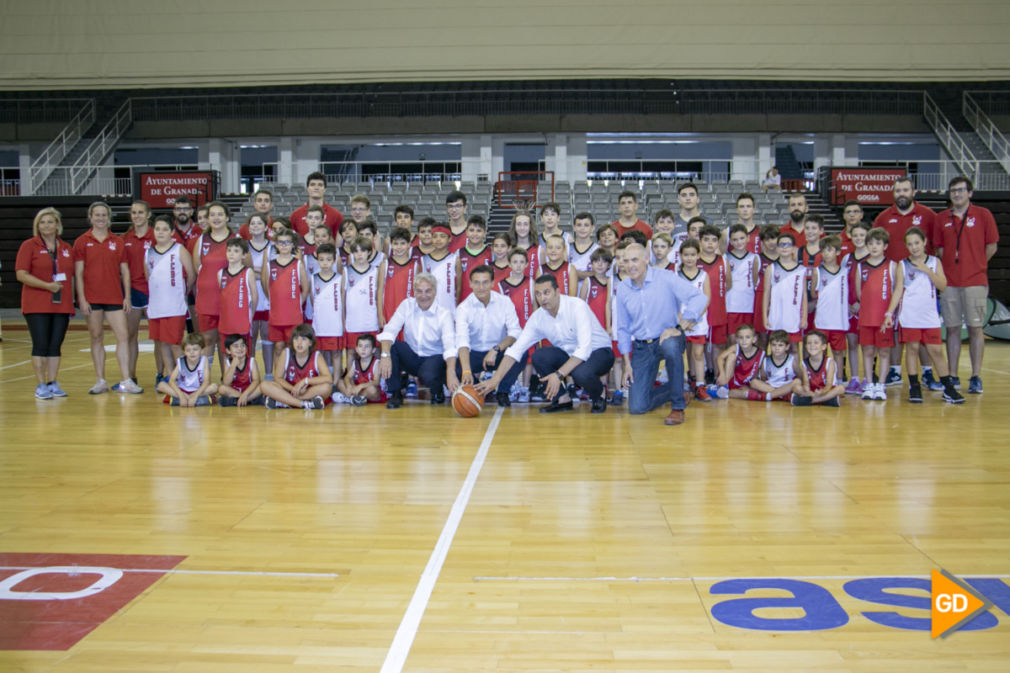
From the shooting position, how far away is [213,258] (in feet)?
23.7

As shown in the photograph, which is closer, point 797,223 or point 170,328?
point 170,328

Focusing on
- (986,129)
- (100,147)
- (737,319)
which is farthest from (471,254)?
(986,129)

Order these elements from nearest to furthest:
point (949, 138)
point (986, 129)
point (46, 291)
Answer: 1. point (46, 291)
2. point (949, 138)
3. point (986, 129)

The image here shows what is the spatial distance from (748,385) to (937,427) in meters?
1.70

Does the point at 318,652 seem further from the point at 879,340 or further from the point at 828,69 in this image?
the point at 828,69

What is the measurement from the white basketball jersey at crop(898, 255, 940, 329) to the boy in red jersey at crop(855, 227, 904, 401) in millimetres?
117

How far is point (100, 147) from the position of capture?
22406 mm

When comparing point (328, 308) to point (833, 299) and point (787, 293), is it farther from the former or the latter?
point (833, 299)

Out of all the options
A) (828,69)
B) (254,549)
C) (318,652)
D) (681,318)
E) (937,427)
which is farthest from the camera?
(828,69)

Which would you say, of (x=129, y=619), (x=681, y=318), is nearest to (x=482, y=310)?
(x=681, y=318)

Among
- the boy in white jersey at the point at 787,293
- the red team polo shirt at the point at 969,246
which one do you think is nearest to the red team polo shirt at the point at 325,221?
the boy in white jersey at the point at 787,293

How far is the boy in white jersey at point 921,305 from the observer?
22.7 ft

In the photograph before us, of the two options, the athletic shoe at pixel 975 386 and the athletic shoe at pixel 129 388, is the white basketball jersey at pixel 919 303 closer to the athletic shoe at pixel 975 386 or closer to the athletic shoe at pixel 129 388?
the athletic shoe at pixel 975 386

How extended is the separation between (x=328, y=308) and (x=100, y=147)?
1869cm
